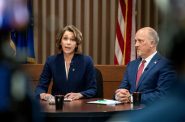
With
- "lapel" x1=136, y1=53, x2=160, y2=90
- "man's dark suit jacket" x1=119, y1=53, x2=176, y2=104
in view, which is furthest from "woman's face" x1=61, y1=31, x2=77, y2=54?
"lapel" x1=136, y1=53, x2=160, y2=90

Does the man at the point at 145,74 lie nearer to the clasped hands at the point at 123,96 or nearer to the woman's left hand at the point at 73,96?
the clasped hands at the point at 123,96

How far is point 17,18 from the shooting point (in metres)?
0.42

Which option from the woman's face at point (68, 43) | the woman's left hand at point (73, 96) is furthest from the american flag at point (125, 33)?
the woman's left hand at point (73, 96)

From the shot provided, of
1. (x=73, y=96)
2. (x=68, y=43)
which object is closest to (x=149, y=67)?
(x=73, y=96)

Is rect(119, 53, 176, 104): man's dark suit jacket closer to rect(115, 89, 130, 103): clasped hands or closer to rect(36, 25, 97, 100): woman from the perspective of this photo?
rect(115, 89, 130, 103): clasped hands

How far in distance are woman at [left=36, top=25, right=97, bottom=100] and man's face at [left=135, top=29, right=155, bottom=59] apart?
48 centimetres

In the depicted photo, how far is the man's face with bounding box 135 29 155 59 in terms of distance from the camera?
366 centimetres

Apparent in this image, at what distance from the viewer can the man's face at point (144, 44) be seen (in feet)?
12.0

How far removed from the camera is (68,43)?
3.75 meters

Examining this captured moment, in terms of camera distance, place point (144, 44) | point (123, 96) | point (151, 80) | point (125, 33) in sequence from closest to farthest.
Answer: point (123, 96) → point (151, 80) → point (144, 44) → point (125, 33)

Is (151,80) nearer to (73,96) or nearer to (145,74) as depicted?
(145,74)

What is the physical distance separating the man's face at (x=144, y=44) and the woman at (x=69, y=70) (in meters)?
0.48

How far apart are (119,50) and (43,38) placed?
44.1 inches

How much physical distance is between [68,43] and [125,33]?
190 cm
